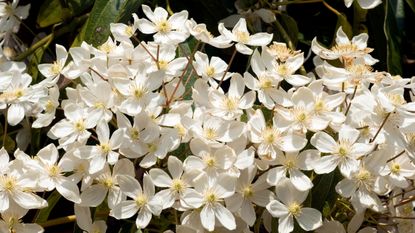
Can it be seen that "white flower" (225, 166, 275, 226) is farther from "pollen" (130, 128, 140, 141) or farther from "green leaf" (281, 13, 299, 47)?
"green leaf" (281, 13, 299, 47)

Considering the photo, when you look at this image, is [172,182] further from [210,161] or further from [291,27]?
[291,27]

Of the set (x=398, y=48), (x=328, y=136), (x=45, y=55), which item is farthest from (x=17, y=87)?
(x=398, y=48)

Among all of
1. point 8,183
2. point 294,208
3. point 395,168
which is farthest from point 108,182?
point 395,168

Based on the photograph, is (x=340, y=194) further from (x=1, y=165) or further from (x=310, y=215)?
(x=1, y=165)

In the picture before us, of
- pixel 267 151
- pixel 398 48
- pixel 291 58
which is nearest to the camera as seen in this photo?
pixel 267 151

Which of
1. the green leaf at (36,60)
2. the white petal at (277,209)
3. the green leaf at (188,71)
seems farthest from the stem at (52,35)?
the white petal at (277,209)

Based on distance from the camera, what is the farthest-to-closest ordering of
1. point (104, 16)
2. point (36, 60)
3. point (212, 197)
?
point (36, 60) < point (104, 16) < point (212, 197)

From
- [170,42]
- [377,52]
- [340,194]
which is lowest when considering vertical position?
[377,52]

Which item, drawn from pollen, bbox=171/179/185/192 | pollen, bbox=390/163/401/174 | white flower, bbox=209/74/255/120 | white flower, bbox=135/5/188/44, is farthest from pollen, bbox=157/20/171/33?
pollen, bbox=390/163/401/174
